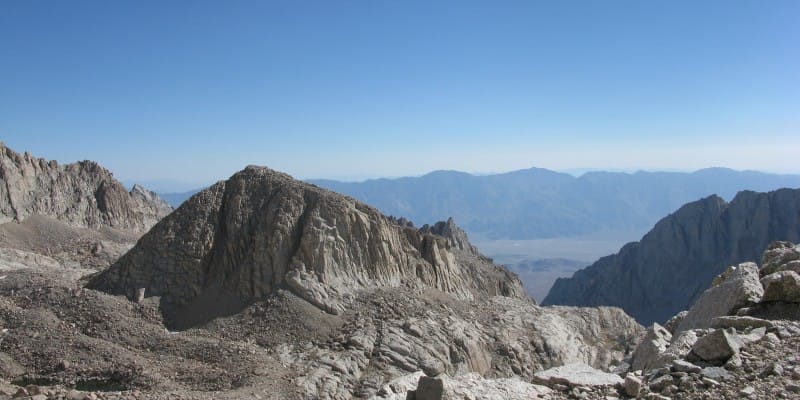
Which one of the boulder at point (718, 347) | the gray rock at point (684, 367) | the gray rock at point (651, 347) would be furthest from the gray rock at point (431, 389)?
the gray rock at point (651, 347)

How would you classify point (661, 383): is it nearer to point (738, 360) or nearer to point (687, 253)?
point (738, 360)

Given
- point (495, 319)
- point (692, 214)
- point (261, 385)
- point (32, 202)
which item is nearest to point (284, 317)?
point (261, 385)

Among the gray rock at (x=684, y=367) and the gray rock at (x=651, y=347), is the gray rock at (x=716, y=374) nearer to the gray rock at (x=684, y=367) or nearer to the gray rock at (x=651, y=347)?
the gray rock at (x=684, y=367)

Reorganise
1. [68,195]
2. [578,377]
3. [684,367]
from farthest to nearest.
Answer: [68,195] → [578,377] → [684,367]

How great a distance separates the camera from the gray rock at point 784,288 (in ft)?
54.9

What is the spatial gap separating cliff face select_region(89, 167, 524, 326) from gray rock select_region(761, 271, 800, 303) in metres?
30.4

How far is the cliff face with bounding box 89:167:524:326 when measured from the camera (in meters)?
43.4

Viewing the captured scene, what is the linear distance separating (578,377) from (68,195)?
9458 cm

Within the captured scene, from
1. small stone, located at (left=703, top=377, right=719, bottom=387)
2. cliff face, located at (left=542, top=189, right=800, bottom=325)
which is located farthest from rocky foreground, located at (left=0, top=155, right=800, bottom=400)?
cliff face, located at (left=542, top=189, right=800, bottom=325)

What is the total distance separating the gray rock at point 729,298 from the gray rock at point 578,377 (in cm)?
607

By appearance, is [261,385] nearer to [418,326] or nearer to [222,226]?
[418,326]

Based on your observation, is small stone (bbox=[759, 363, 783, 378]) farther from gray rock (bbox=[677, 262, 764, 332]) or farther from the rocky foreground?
gray rock (bbox=[677, 262, 764, 332])

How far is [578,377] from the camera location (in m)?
14.4

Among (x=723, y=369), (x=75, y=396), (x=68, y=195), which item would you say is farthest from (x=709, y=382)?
(x=68, y=195)
